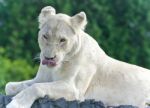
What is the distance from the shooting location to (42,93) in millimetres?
5316

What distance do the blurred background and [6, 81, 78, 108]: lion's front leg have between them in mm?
7549

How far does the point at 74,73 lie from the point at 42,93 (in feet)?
1.18

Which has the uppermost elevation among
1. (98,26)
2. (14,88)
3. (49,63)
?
(49,63)

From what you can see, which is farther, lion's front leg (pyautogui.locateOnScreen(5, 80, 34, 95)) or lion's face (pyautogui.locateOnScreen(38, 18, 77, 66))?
lion's front leg (pyautogui.locateOnScreen(5, 80, 34, 95))

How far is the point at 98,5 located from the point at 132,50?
0.92 m

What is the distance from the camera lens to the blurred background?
13336mm

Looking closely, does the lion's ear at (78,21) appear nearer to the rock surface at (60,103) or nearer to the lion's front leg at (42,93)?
the lion's front leg at (42,93)

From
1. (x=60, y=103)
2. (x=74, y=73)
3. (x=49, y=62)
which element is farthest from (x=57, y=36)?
(x=60, y=103)

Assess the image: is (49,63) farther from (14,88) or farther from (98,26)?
(98,26)

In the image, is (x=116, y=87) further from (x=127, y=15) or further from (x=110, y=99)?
(x=127, y=15)

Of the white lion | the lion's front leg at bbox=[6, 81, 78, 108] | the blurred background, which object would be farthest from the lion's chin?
the blurred background

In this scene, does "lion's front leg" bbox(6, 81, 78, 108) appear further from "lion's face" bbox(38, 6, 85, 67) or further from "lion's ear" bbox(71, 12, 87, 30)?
"lion's ear" bbox(71, 12, 87, 30)

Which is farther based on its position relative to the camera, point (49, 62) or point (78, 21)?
point (78, 21)

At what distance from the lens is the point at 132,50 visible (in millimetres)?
13539
